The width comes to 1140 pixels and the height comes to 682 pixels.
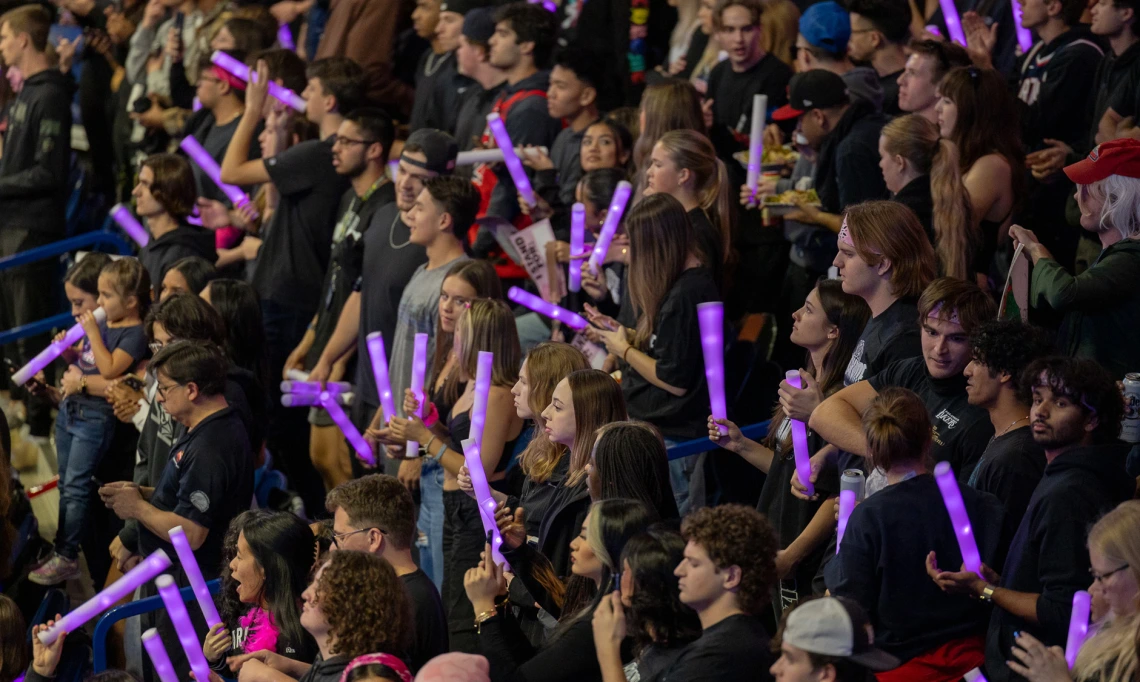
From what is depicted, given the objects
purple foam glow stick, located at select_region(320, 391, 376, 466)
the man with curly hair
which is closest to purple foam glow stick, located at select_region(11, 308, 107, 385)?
purple foam glow stick, located at select_region(320, 391, 376, 466)

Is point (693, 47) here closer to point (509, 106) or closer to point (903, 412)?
point (509, 106)

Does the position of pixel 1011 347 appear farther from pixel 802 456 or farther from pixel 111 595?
pixel 111 595

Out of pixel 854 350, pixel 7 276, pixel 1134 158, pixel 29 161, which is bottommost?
pixel 7 276

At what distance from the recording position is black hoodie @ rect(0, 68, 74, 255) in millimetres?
8188

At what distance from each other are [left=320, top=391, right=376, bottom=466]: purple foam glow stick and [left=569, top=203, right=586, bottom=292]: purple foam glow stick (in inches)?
39.8

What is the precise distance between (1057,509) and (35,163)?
6.36m

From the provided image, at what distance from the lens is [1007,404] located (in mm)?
3812

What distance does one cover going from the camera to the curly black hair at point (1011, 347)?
378cm

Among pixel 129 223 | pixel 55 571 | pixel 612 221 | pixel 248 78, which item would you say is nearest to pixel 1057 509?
pixel 612 221

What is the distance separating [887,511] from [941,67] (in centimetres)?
271

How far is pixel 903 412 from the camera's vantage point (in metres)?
3.64

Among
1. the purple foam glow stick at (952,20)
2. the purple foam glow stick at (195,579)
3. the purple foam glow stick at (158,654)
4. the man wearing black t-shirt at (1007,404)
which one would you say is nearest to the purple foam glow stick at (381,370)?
the purple foam glow stick at (195,579)

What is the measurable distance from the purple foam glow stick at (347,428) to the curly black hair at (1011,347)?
7.83ft

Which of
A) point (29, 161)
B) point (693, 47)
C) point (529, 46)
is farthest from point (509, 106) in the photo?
point (29, 161)
